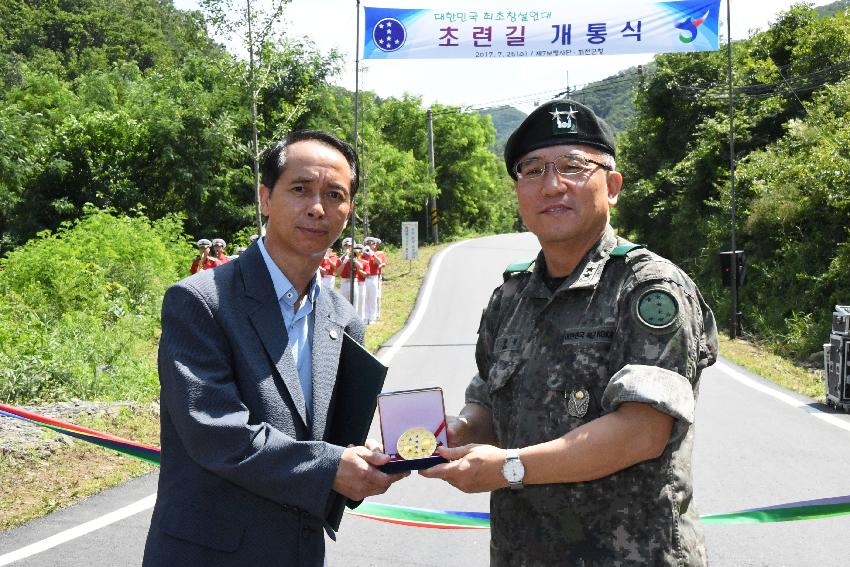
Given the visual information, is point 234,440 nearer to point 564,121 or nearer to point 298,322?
point 298,322

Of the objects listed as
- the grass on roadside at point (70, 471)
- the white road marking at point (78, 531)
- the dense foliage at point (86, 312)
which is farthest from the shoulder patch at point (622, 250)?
the dense foliage at point (86, 312)

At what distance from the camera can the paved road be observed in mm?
5102

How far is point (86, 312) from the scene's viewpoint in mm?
14547

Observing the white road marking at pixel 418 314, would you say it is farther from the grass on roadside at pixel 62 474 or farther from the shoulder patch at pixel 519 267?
the shoulder patch at pixel 519 267

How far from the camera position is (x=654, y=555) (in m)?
2.09

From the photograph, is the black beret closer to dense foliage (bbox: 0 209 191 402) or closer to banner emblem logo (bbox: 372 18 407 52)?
dense foliage (bbox: 0 209 191 402)

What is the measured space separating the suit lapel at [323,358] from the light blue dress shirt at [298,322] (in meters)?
0.02

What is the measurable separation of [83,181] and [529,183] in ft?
123

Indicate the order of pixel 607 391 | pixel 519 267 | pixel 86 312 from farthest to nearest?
pixel 86 312 → pixel 519 267 → pixel 607 391

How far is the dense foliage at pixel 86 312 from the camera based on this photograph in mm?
9719

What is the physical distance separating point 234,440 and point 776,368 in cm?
1369

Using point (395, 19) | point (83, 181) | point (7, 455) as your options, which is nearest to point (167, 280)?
point (395, 19)

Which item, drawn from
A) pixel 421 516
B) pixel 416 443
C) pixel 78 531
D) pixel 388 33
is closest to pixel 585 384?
pixel 416 443

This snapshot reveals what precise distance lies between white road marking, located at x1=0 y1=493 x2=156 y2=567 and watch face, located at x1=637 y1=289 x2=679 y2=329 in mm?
4168
